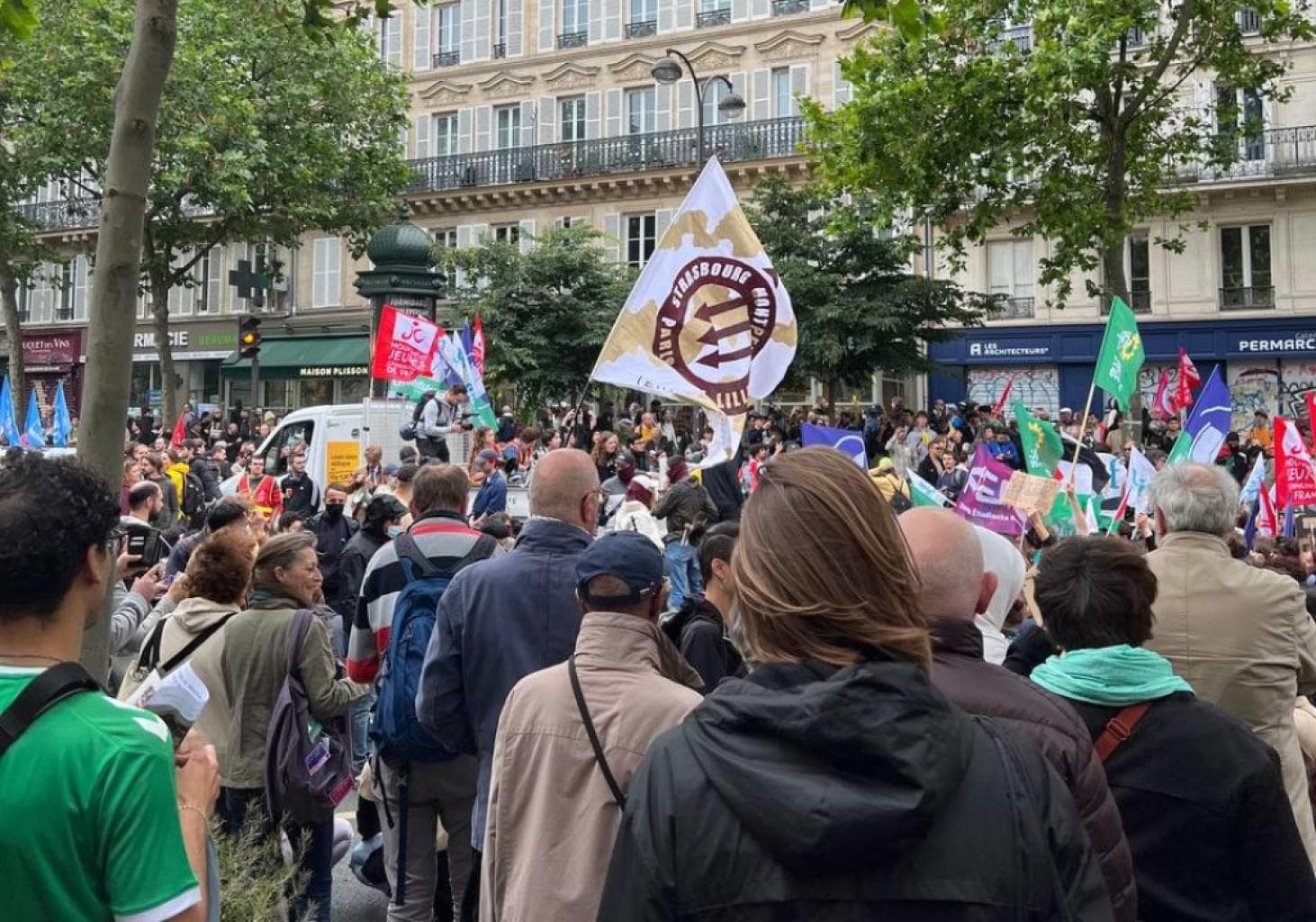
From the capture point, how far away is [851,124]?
19922 millimetres

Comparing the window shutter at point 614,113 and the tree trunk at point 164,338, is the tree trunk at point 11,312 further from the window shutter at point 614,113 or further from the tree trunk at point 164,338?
the window shutter at point 614,113

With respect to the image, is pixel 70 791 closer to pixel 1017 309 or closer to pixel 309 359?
pixel 1017 309

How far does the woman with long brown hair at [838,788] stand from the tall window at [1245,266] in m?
33.5

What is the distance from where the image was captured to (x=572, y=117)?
3891 centimetres

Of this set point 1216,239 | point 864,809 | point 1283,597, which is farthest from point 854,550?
point 1216,239

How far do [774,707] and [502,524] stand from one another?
633 centimetres

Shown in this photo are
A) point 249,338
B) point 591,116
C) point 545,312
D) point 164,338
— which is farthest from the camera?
point 591,116

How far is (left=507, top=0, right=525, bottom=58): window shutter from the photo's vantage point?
39.5 m

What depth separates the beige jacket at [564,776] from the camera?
2.85 m

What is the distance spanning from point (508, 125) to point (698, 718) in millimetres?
40010

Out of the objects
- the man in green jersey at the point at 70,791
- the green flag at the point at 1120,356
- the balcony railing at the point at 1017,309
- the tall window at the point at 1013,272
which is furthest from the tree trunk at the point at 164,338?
the man in green jersey at the point at 70,791

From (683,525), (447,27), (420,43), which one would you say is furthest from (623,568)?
(420,43)

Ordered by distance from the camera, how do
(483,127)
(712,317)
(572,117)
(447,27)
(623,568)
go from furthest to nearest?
(447,27) → (483,127) → (572,117) → (712,317) → (623,568)

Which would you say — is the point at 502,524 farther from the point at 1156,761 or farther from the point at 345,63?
the point at 345,63
